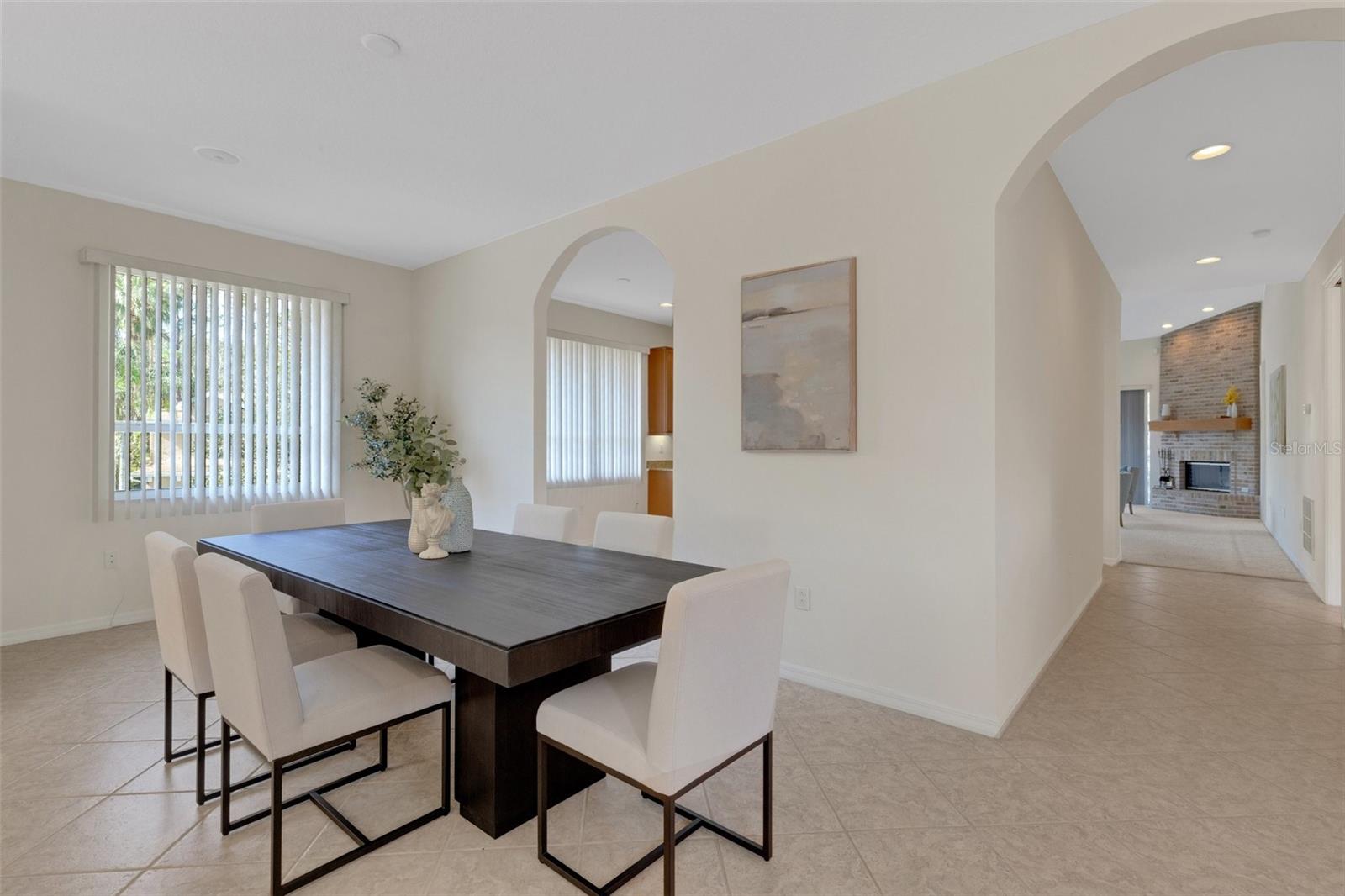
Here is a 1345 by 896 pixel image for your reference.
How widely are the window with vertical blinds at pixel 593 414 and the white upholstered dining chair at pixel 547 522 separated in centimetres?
317

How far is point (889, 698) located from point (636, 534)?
1.33 metres

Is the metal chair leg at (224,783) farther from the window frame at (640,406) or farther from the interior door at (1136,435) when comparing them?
the interior door at (1136,435)

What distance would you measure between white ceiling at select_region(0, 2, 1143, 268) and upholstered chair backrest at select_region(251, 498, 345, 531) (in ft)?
6.07

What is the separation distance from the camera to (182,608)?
1.93m

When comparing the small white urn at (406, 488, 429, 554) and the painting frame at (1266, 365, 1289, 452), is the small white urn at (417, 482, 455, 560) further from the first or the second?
the painting frame at (1266, 365, 1289, 452)

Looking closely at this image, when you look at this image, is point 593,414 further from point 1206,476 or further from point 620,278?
point 1206,476

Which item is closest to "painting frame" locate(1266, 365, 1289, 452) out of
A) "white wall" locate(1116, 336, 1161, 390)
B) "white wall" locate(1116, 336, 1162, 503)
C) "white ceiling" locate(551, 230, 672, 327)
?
"white wall" locate(1116, 336, 1162, 503)

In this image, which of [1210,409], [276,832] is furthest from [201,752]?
[1210,409]

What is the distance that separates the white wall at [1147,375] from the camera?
34.7 ft

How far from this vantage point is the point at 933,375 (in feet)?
8.69

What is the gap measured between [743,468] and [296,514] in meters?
2.41

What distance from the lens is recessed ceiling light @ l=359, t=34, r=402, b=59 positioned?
2.35m

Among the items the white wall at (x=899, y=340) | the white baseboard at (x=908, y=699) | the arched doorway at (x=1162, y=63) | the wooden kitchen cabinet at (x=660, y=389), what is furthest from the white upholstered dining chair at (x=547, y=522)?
the wooden kitchen cabinet at (x=660, y=389)

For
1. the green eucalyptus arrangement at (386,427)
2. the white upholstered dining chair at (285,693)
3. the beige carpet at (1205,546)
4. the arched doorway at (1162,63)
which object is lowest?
the beige carpet at (1205,546)
